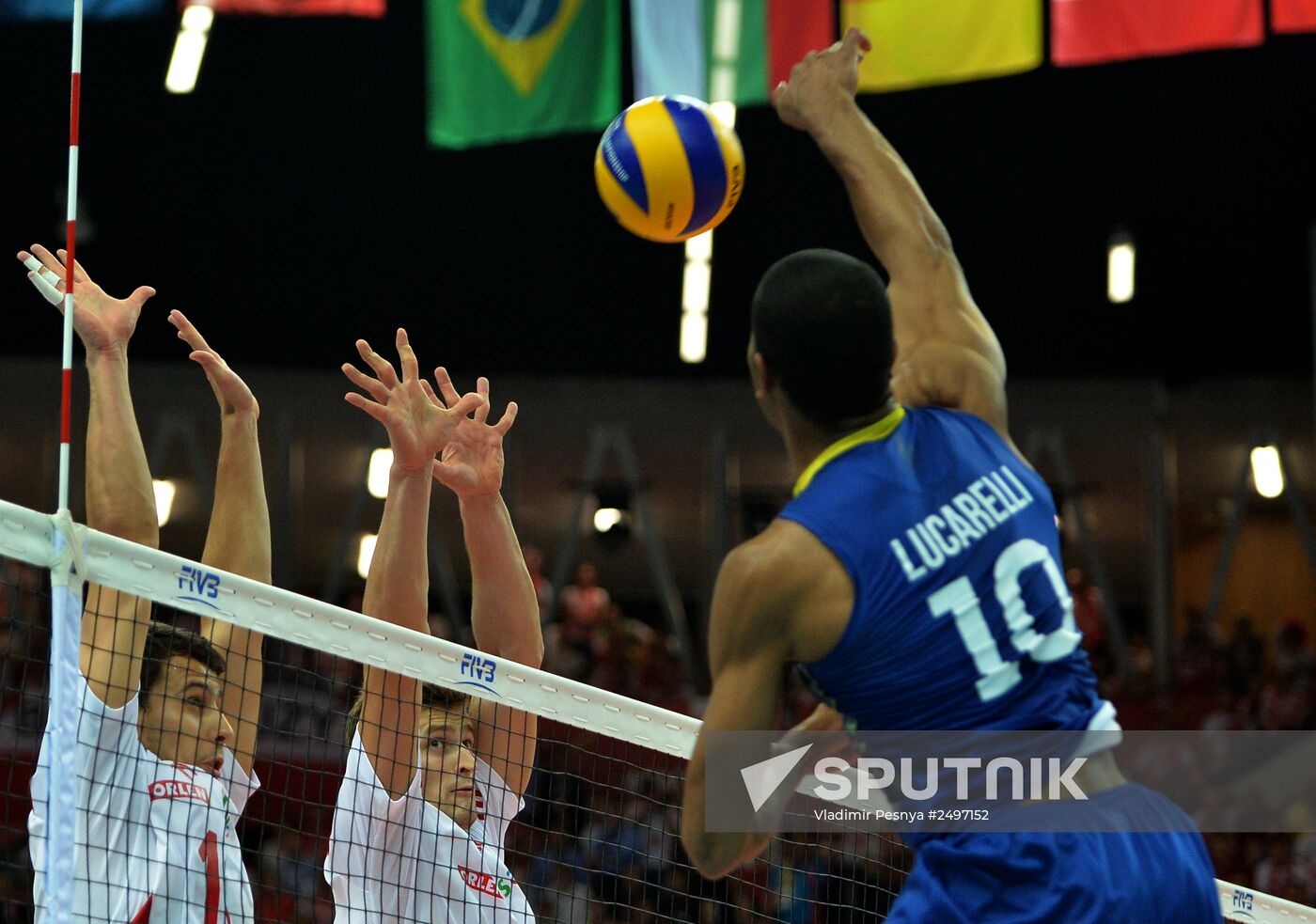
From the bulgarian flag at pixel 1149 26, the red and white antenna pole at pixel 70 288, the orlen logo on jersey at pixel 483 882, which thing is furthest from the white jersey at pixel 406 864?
the bulgarian flag at pixel 1149 26

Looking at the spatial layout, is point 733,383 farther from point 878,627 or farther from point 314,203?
point 878,627

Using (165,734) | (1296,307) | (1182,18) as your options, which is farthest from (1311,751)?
(165,734)

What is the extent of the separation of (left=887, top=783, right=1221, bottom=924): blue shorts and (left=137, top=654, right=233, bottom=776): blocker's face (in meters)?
2.54

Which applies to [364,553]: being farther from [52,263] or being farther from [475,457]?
[52,263]

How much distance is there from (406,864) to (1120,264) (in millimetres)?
16462

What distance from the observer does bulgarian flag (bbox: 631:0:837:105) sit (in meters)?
11.6

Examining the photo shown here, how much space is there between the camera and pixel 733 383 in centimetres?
2422

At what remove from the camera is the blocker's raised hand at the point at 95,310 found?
15.5 ft

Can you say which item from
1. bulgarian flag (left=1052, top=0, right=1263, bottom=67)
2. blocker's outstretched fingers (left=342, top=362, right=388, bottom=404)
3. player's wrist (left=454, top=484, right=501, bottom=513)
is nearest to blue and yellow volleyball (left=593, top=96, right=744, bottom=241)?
blocker's outstretched fingers (left=342, top=362, right=388, bottom=404)

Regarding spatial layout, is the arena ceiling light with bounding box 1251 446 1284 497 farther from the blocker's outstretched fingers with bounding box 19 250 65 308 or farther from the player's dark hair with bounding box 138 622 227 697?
the blocker's outstretched fingers with bounding box 19 250 65 308

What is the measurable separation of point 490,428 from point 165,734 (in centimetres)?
162

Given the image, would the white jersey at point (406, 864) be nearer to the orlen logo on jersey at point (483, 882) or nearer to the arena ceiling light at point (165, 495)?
the orlen logo on jersey at point (483, 882)

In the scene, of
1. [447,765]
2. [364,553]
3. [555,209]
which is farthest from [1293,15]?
[364,553]

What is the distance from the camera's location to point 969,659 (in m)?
2.99
